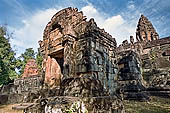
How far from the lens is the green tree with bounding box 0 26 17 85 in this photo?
18.8 metres

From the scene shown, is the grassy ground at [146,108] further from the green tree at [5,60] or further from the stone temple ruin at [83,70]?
the green tree at [5,60]

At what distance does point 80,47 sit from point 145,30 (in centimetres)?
3138

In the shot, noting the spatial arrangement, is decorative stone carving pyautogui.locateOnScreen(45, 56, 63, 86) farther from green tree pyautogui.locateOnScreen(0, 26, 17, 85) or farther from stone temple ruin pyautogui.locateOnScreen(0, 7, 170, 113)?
green tree pyautogui.locateOnScreen(0, 26, 17, 85)

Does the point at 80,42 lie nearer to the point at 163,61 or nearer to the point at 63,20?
the point at 63,20

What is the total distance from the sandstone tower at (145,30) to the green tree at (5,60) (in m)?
30.8

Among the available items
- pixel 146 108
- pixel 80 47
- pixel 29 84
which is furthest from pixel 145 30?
pixel 29 84

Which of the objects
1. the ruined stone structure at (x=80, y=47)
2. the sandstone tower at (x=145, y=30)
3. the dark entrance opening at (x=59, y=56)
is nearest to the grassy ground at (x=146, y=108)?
the ruined stone structure at (x=80, y=47)

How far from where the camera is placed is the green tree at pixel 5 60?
18.8 m

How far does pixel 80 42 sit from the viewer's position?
4.77 m

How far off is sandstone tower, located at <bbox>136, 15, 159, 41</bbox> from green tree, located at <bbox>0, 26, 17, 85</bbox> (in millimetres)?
30779

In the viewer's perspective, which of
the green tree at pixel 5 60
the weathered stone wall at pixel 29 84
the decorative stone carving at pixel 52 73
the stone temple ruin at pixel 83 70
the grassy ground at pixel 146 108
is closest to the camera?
the stone temple ruin at pixel 83 70

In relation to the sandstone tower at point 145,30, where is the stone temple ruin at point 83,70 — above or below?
below

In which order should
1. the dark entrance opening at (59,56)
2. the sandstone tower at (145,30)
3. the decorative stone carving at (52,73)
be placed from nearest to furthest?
1. the decorative stone carving at (52,73)
2. the dark entrance opening at (59,56)
3. the sandstone tower at (145,30)

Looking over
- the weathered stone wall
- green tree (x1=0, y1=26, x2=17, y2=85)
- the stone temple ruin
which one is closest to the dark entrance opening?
the stone temple ruin
